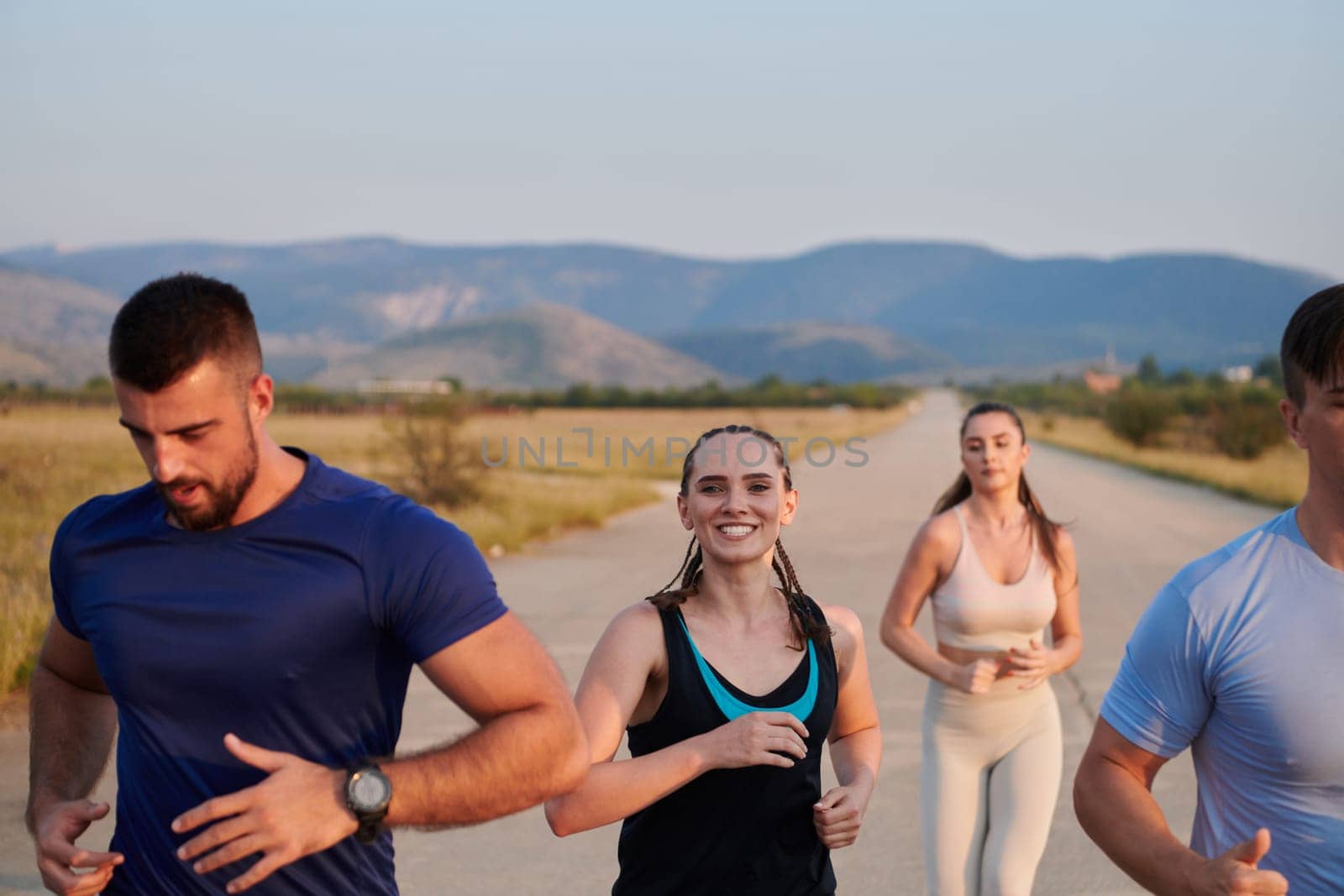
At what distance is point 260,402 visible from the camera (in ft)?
8.62

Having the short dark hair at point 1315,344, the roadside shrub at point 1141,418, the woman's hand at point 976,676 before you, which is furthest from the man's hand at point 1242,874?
the roadside shrub at point 1141,418

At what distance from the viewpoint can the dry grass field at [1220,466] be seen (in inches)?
1158

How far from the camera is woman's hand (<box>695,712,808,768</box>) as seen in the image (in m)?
2.99

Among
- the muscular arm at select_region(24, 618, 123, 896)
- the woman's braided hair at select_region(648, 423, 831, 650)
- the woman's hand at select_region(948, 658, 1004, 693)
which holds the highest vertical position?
the woman's braided hair at select_region(648, 423, 831, 650)

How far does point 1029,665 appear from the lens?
15.9 feet

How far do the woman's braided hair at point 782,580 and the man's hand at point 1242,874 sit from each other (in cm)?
114

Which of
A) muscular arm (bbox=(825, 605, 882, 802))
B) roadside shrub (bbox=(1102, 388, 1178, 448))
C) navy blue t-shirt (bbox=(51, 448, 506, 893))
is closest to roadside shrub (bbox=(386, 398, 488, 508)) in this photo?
muscular arm (bbox=(825, 605, 882, 802))

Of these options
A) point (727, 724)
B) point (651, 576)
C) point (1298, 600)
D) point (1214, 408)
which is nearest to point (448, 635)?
point (727, 724)

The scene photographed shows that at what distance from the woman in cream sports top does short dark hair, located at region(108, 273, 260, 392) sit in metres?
3.05

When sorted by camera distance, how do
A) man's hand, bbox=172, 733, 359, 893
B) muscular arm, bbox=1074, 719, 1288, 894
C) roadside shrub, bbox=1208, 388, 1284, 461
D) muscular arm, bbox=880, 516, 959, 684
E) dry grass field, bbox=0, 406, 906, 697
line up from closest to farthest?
man's hand, bbox=172, 733, 359, 893 → muscular arm, bbox=1074, 719, 1288, 894 → muscular arm, bbox=880, 516, 959, 684 → dry grass field, bbox=0, 406, 906, 697 → roadside shrub, bbox=1208, 388, 1284, 461

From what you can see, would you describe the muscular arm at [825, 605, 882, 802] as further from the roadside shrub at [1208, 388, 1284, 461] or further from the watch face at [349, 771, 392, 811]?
the roadside shrub at [1208, 388, 1284, 461]

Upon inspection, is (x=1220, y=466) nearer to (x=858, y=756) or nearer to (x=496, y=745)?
(x=858, y=756)

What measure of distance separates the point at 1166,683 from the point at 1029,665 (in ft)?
7.38

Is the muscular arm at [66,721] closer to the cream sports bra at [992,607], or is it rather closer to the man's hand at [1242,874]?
the man's hand at [1242,874]
